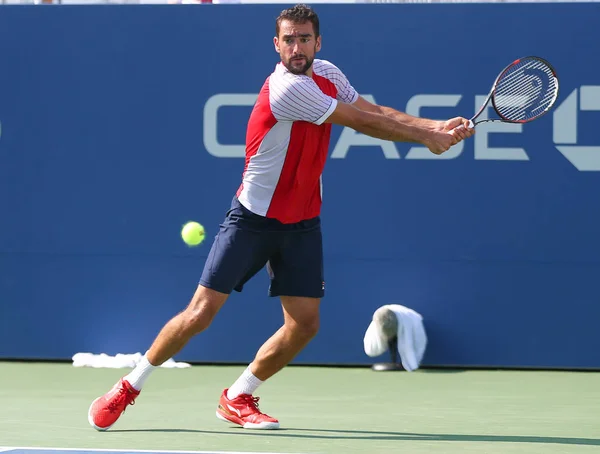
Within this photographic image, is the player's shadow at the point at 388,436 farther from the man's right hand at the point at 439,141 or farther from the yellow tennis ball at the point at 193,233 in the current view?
the yellow tennis ball at the point at 193,233

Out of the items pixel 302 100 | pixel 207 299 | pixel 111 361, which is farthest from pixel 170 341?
pixel 111 361

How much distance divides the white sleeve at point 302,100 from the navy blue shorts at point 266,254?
1.42 feet

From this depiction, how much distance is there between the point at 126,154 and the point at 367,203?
4.33 feet

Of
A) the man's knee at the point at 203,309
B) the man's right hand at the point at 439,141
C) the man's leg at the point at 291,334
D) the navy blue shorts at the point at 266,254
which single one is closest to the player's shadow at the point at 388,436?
the man's leg at the point at 291,334

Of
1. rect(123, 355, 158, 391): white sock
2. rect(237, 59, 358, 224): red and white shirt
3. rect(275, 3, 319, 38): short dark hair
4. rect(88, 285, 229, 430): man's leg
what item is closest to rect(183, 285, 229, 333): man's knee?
rect(88, 285, 229, 430): man's leg

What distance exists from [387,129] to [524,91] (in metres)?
0.92

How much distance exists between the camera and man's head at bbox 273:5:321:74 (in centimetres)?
420

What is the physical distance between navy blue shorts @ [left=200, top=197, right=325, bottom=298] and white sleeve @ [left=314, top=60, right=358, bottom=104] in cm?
51

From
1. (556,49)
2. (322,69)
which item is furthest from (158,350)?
(556,49)

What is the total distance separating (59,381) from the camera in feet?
18.9

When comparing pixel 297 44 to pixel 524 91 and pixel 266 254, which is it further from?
pixel 524 91

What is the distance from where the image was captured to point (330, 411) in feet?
16.1

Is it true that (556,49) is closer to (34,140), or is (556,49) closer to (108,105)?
(108,105)

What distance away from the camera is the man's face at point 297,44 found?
420 centimetres
